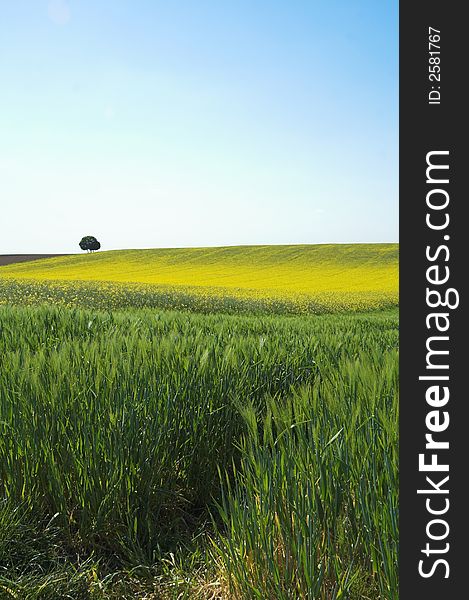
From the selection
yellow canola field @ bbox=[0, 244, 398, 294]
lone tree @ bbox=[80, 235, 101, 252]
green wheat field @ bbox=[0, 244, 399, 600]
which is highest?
lone tree @ bbox=[80, 235, 101, 252]

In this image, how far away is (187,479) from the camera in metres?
2.50

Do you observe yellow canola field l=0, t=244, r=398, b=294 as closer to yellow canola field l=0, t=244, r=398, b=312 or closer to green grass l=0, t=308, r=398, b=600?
yellow canola field l=0, t=244, r=398, b=312

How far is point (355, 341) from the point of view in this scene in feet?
15.5

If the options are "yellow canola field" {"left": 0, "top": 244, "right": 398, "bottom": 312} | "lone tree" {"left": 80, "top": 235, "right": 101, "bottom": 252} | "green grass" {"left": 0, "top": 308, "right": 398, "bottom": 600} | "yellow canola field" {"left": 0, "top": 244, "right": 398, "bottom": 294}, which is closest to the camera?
"green grass" {"left": 0, "top": 308, "right": 398, "bottom": 600}

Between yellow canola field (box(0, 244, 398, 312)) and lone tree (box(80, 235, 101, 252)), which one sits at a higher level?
lone tree (box(80, 235, 101, 252))

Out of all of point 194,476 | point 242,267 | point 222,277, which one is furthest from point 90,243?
point 194,476

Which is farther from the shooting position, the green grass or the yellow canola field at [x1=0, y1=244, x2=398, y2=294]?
the yellow canola field at [x1=0, y1=244, x2=398, y2=294]

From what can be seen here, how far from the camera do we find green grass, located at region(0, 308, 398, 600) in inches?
58.4

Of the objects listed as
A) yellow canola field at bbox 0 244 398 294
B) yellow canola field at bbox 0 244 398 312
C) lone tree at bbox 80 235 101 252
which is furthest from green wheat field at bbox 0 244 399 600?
lone tree at bbox 80 235 101 252

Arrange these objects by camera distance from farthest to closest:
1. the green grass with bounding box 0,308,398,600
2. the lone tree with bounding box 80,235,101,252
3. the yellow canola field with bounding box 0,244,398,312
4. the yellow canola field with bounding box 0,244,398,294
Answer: the lone tree with bounding box 80,235,101,252 < the yellow canola field with bounding box 0,244,398,294 < the yellow canola field with bounding box 0,244,398,312 < the green grass with bounding box 0,308,398,600

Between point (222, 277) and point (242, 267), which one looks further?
point (242, 267)

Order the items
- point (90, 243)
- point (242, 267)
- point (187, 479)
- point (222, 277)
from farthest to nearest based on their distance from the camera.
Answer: point (90, 243) < point (242, 267) < point (222, 277) < point (187, 479)

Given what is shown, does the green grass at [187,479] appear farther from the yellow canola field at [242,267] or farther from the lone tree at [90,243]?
the lone tree at [90,243]

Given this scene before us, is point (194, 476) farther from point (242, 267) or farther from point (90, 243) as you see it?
point (90, 243)
